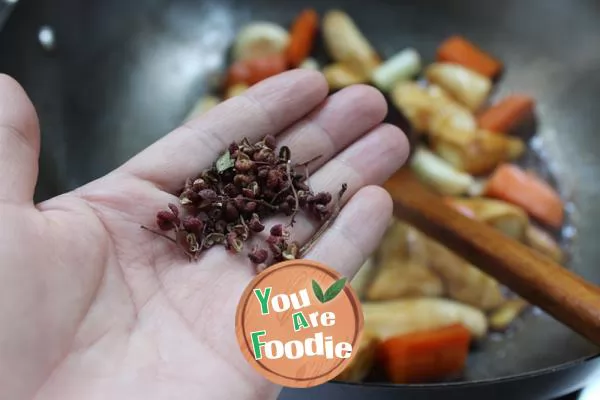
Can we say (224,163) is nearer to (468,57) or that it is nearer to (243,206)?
(243,206)

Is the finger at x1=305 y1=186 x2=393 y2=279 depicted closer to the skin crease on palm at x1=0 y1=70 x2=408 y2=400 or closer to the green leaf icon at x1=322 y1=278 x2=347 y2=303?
the skin crease on palm at x1=0 y1=70 x2=408 y2=400

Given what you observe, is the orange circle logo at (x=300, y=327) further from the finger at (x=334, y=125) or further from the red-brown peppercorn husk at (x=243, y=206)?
the finger at (x=334, y=125)

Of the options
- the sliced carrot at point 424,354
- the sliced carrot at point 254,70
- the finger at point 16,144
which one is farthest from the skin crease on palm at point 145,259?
the sliced carrot at point 254,70

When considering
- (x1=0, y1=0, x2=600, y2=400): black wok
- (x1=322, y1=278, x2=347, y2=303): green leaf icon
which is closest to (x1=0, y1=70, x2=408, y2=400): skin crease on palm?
(x1=322, y1=278, x2=347, y2=303): green leaf icon

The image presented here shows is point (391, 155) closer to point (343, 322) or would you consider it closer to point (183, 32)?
point (343, 322)

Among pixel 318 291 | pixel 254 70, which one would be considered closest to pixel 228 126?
pixel 318 291

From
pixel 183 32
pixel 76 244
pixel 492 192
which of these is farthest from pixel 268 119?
pixel 183 32
